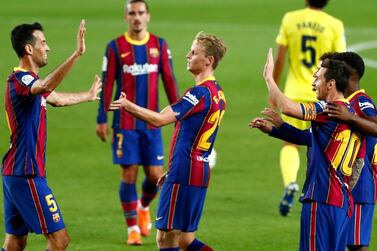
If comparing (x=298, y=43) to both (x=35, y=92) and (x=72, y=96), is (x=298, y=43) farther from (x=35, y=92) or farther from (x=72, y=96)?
(x=35, y=92)

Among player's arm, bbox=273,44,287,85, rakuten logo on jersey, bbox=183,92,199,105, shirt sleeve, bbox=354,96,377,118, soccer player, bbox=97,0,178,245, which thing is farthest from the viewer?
player's arm, bbox=273,44,287,85

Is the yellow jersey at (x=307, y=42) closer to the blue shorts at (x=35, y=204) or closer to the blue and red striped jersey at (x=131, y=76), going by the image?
the blue and red striped jersey at (x=131, y=76)

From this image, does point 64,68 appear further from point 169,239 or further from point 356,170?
point 356,170

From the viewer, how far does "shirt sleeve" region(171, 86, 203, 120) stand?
1035 centimetres

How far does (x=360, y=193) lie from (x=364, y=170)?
0.22 meters

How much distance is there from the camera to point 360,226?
10.8 m

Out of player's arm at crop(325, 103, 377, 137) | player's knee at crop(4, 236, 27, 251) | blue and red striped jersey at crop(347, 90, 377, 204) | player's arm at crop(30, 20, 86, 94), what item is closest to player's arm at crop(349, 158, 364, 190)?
blue and red striped jersey at crop(347, 90, 377, 204)

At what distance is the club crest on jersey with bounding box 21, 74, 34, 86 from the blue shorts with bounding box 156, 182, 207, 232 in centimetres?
160

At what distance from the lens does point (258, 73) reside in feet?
84.0

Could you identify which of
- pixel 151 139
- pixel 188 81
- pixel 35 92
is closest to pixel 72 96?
pixel 35 92

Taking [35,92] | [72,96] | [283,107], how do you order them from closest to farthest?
[283,107]
[35,92]
[72,96]

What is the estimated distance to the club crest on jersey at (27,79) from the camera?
33.8ft

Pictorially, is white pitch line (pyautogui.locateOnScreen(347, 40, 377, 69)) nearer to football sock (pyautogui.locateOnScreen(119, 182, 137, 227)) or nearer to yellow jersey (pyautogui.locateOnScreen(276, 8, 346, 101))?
yellow jersey (pyautogui.locateOnScreen(276, 8, 346, 101))

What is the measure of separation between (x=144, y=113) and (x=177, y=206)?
45.5 inches
